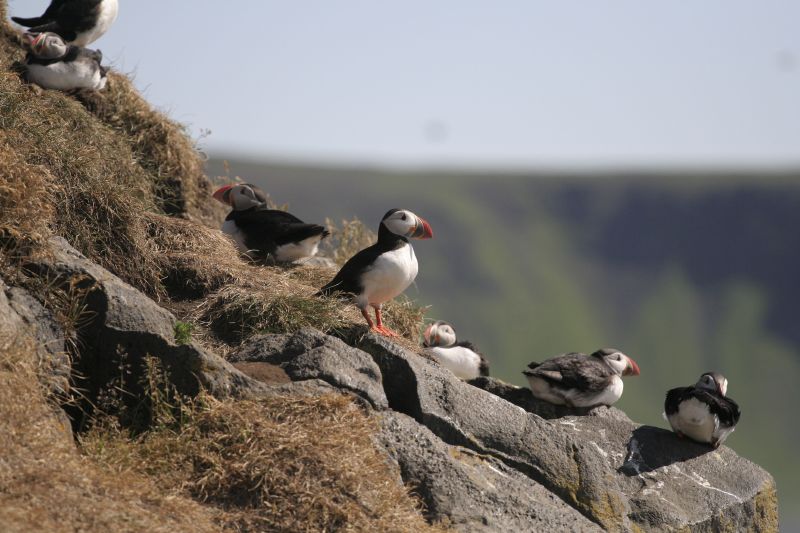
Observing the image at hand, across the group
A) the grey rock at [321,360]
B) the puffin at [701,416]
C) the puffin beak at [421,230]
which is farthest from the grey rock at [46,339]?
the puffin at [701,416]

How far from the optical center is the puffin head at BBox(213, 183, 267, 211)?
1114 centimetres

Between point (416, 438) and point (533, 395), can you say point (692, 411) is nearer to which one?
point (533, 395)

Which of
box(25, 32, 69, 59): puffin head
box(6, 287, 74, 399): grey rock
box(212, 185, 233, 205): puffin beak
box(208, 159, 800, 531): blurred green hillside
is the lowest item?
box(208, 159, 800, 531): blurred green hillside

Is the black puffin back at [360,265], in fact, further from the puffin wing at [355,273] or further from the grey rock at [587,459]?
the grey rock at [587,459]

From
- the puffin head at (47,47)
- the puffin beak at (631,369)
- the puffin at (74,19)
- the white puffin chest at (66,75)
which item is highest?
the puffin at (74,19)

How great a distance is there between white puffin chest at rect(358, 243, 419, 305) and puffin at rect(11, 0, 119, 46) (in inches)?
199

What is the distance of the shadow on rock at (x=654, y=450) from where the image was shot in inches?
340

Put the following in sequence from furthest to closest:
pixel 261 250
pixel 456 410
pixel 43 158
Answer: pixel 261 250 → pixel 43 158 → pixel 456 410

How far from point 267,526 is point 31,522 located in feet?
4.09

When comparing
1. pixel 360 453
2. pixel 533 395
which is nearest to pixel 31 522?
pixel 360 453

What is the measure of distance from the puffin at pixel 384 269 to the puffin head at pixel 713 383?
3.05 m

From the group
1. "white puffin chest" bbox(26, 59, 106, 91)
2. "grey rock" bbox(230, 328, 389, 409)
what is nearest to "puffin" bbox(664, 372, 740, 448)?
"grey rock" bbox(230, 328, 389, 409)

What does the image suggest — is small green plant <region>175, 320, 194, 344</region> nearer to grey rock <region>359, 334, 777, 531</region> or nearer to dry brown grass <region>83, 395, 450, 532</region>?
dry brown grass <region>83, 395, 450, 532</region>

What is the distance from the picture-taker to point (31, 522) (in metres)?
5.00
